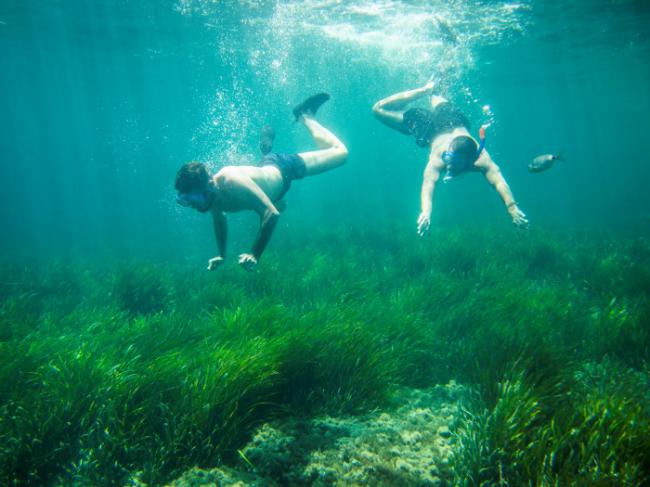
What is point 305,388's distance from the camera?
3.82m

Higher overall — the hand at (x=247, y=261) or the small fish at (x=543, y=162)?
the small fish at (x=543, y=162)

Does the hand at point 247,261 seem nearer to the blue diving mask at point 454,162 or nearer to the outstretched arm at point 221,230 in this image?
the outstretched arm at point 221,230

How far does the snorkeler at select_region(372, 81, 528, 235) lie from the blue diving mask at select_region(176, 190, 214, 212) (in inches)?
125

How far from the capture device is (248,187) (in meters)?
4.94

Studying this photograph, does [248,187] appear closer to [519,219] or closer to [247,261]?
[247,261]

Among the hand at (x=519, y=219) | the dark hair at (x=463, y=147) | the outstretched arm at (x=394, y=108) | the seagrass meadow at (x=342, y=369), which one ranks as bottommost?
the seagrass meadow at (x=342, y=369)

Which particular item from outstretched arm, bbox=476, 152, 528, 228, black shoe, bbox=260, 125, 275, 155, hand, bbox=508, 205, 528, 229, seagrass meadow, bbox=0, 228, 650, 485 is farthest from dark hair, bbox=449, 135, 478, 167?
black shoe, bbox=260, 125, 275, 155

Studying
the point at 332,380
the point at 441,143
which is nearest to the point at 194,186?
the point at 332,380

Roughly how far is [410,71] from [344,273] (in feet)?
114

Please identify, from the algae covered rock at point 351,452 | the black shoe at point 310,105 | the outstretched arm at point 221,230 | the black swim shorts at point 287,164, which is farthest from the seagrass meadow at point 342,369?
the black shoe at point 310,105

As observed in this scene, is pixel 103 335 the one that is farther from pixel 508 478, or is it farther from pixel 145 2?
pixel 145 2

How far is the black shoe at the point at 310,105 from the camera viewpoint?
27.6 feet

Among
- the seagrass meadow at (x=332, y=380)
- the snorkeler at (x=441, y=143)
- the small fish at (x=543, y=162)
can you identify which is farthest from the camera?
the small fish at (x=543, y=162)

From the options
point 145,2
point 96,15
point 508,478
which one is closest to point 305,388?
point 508,478
